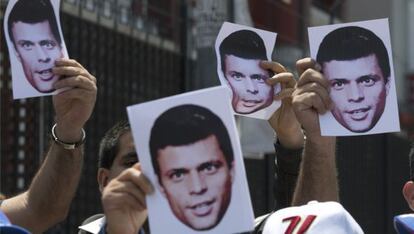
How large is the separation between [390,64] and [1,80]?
3514mm

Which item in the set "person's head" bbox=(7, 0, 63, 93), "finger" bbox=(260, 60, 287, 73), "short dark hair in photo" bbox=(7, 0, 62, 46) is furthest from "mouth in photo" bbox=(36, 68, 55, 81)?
"finger" bbox=(260, 60, 287, 73)

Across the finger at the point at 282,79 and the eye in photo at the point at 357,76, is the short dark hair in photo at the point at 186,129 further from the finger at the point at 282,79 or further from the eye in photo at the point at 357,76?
the finger at the point at 282,79

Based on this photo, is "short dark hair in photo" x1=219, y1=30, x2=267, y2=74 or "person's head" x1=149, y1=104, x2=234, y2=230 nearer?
"person's head" x1=149, y1=104, x2=234, y2=230

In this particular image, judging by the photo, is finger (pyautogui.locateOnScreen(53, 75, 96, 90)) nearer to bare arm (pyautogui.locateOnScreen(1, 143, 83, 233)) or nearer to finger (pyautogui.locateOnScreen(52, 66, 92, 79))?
finger (pyautogui.locateOnScreen(52, 66, 92, 79))

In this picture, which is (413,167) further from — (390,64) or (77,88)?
(77,88)

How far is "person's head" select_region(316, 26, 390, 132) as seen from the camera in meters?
3.31

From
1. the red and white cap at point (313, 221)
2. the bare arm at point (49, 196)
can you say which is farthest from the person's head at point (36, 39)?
the red and white cap at point (313, 221)

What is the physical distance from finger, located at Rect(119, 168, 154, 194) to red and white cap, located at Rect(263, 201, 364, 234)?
1.40ft

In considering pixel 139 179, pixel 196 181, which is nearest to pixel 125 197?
pixel 139 179

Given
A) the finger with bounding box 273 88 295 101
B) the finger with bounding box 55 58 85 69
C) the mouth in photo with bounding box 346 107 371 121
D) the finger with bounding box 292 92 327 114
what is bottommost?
the mouth in photo with bounding box 346 107 371 121

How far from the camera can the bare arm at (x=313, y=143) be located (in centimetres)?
330

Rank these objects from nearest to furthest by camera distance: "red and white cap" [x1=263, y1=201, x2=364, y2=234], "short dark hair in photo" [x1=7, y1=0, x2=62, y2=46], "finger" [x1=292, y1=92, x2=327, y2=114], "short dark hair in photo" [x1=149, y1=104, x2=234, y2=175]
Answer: "short dark hair in photo" [x1=149, y1=104, x2=234, y2=175] → "red and white cap" [x1=263, y1=201, x2=364, y2=234] → "finger" [x1=292, y1=92, x2=327, y2=114] → "short dark hair in photo" [x1=7, y1=0, x2=62, y2=46]

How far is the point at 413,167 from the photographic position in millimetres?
3738

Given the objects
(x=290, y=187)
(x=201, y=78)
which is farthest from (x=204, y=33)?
(x=290, y=187)
